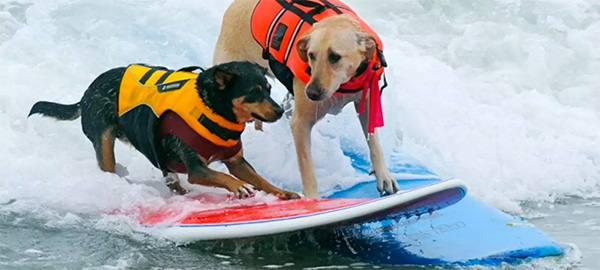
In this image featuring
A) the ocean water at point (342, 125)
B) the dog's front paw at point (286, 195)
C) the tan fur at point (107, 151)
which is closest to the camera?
the ocean water at point (342, 125)

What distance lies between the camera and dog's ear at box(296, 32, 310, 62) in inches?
203

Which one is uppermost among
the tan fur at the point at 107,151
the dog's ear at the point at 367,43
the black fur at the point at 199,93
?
the dog's ear at the point at 367,43

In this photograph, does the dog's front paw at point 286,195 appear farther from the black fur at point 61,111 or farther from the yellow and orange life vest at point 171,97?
the black fur at point 61,111

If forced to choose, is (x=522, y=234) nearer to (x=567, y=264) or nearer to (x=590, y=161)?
(x=567, y=264)

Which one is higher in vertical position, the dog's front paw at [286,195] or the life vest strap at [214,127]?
the life vest strap at [214,127]

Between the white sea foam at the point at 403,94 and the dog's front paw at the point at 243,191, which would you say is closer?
the dog's front paw at the point at 243,191

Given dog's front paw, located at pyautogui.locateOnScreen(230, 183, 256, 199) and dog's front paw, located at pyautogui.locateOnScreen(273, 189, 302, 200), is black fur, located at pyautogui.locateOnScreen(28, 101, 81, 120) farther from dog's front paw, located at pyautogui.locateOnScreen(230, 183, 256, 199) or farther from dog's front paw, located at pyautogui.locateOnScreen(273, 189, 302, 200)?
dog's front paw, located at pyautogui.locateOnScreen(273, 189, 302, 200)

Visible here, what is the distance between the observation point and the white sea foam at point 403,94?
19.9ft

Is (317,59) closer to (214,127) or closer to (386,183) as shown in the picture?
(214,127)

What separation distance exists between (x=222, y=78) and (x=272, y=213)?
839 millimetres

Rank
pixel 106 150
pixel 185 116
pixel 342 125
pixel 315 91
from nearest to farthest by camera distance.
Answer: pixel 315 91 → pixel 185 116 → pixel 106 150 → pixel 342 125

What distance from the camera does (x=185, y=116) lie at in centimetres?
511

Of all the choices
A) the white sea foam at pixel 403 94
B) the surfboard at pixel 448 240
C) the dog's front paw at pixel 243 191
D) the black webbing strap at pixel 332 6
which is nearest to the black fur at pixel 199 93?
the dog's front paw at pixel 243 191

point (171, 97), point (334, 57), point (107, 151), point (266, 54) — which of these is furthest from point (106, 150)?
point (334, 57)
